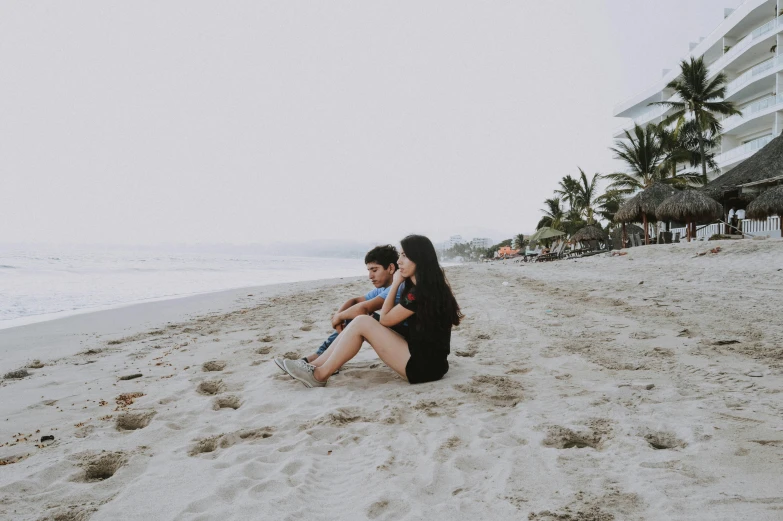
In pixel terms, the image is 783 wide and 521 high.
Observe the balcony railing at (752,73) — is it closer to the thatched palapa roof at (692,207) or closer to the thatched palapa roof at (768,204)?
the thatched palapa roof at (692,207)

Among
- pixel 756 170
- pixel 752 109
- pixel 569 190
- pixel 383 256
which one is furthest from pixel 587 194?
pixel 383 256

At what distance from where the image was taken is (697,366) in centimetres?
313

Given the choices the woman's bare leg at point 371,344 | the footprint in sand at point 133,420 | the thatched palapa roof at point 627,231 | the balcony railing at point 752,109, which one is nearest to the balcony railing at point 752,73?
the balcony railing at point 752,109

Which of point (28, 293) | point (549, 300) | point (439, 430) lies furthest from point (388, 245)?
point (28, 293)

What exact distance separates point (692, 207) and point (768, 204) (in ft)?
7.46

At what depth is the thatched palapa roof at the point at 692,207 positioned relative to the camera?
15070 millimetres

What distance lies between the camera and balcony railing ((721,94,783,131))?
76.6 feet

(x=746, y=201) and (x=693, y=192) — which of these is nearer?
(x=693, y=192)

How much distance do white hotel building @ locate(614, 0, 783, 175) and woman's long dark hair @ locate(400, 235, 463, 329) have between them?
29.4m

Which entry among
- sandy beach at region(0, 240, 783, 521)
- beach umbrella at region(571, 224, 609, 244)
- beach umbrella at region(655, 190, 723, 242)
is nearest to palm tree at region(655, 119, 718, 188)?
beach umbrella at region(571, 224, 609, 244)

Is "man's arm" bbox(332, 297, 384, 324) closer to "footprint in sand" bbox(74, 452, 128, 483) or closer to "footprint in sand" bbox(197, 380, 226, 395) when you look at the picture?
"footprint in sand" bbox(197, 380, 226, 395)

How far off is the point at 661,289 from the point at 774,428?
540cm

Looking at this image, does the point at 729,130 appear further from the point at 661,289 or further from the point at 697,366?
the point at 697,366

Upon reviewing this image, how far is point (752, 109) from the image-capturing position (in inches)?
989
